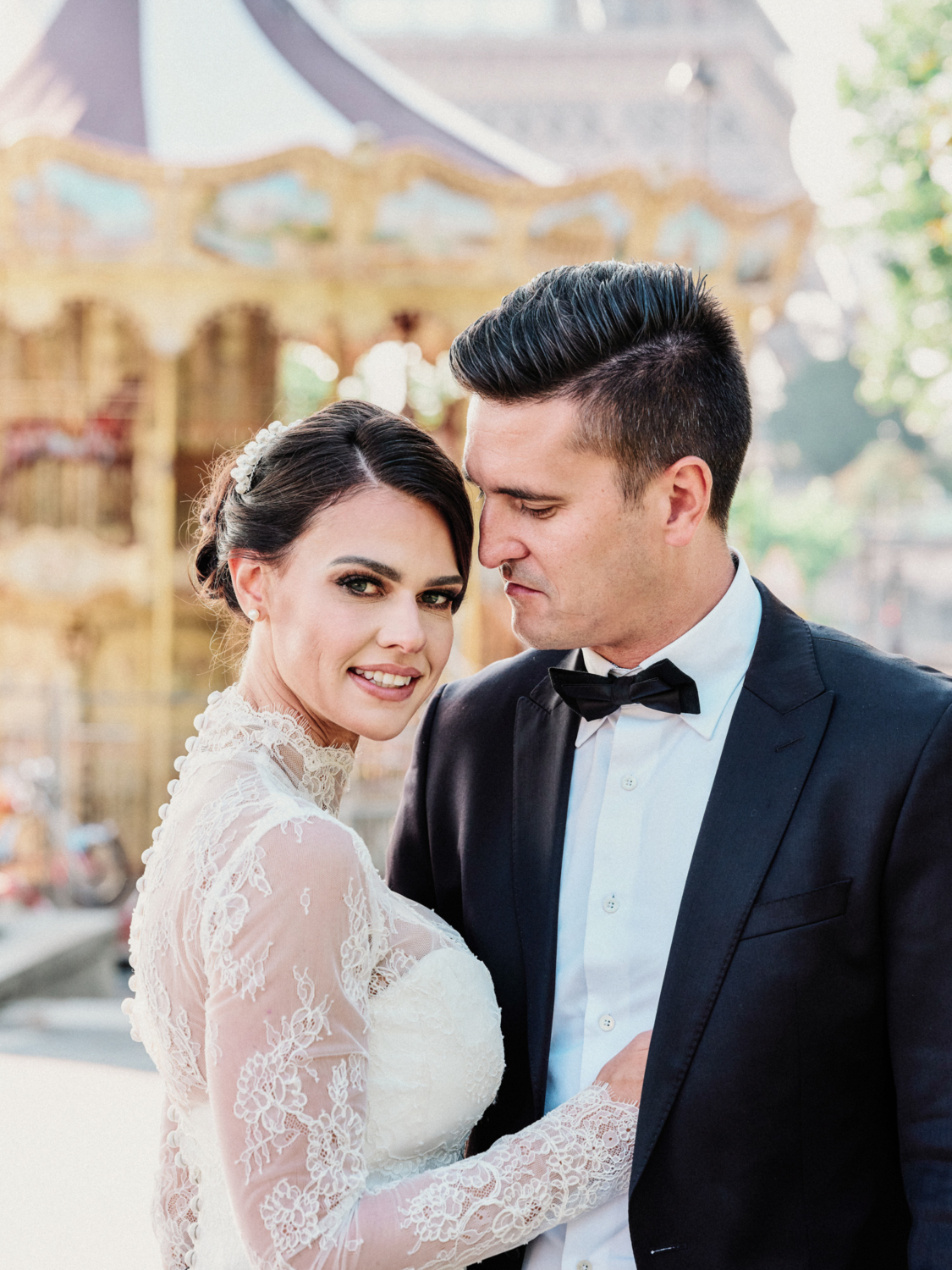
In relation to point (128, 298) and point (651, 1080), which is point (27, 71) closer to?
point (128, 298)

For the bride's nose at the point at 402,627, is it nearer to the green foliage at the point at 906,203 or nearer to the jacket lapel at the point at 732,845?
the jacket lapel at the point at 732,845

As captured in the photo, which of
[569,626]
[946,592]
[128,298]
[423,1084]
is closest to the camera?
[423,1084]

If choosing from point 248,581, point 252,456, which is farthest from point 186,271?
point 248,581

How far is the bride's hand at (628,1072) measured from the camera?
194 cm

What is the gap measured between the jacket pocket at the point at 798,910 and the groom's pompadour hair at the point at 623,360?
0.68m

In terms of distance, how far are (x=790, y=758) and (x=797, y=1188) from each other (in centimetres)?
64

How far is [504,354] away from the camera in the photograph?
6.89ft

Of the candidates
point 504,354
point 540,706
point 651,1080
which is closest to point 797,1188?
point 651,1080

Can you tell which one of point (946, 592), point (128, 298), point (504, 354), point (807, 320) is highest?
point (807, 320)

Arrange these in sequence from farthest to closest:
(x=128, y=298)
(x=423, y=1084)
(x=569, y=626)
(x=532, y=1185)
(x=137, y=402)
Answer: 1. (x=137, y=402)
2. (x=128, y=298)
3. (x=569, y=626)
4. (x=423, y=1084)
5. (x=532, y=1185)

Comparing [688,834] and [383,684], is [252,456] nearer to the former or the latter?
[383,684]

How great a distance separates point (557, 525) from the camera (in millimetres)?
2094

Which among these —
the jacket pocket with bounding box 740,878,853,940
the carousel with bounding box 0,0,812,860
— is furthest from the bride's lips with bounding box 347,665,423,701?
the carousel with bounding box 0,0,812,860

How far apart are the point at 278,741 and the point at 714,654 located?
2.45ft
